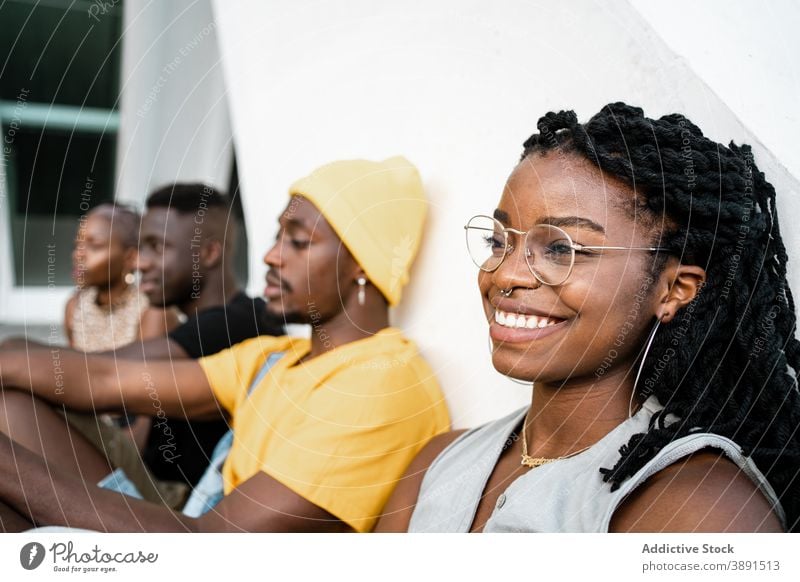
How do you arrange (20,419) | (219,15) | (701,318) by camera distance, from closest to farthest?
(701,318)
(20,419)
(219,15)

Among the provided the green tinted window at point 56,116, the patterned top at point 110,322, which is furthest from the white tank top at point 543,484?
the green tinted window at point 56,116

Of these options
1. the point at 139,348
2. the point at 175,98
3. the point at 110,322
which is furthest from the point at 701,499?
the point at 175,98

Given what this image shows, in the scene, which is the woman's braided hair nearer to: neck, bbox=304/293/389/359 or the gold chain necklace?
the gold chain necklace

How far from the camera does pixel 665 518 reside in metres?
0.80

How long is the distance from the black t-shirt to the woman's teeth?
712mm

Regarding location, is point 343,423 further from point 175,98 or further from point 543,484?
point 175,98

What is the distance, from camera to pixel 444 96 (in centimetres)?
140

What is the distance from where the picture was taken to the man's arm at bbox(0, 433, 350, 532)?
1093mm

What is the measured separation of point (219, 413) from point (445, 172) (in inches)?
22.3

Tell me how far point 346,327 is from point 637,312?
0.57 meters

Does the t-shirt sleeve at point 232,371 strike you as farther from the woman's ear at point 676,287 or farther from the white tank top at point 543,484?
the woman's ear at point 676,287
